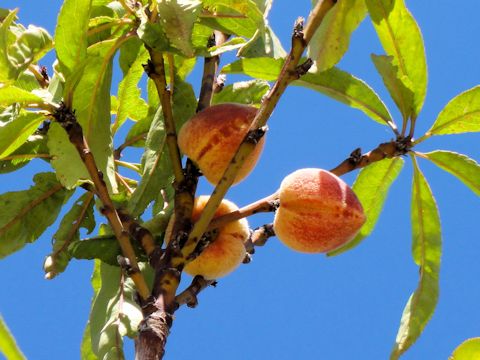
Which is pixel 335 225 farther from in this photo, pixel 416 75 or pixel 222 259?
pixel 416 75

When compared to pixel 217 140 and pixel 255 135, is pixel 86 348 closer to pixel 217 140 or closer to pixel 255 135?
pixel 217 140

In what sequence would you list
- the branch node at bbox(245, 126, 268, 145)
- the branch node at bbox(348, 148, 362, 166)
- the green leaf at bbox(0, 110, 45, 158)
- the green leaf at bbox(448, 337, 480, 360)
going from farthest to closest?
1. the branch node at bbox(348, 148, 362, 166)
2. the green leaf at bbox(0, 110, 45, 158)
3. the branch node at bbox(245, 126, 268, 145)
4. the green leaf at bbox(448, 337, 480, 360)

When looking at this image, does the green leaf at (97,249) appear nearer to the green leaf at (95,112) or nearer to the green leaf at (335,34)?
the green leaf at (95,112)

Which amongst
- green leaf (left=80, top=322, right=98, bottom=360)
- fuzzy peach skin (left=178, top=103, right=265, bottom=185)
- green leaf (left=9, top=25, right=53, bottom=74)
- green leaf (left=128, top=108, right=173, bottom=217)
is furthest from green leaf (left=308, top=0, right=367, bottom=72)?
green leaf (left=80, top=322, right=98, bottom=360)

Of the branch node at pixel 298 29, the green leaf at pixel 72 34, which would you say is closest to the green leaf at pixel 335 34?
the branch node at pixel 298 29

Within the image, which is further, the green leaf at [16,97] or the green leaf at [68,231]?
the green leaf at [68,231]

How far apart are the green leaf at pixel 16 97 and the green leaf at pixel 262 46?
548 mm

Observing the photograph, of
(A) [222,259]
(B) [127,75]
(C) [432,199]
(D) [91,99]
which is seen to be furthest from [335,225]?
(B) [127,75]

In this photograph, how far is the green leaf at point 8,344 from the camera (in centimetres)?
81

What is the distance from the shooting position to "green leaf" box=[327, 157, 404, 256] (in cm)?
229

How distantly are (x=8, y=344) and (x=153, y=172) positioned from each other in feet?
4.00

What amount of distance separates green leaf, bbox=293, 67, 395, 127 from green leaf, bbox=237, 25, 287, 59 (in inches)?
5.6

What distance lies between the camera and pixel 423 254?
224 cm

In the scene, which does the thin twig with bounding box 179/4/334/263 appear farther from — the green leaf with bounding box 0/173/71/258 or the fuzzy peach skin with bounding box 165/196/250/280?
the green leaf with bounding box 0/173/71/258
